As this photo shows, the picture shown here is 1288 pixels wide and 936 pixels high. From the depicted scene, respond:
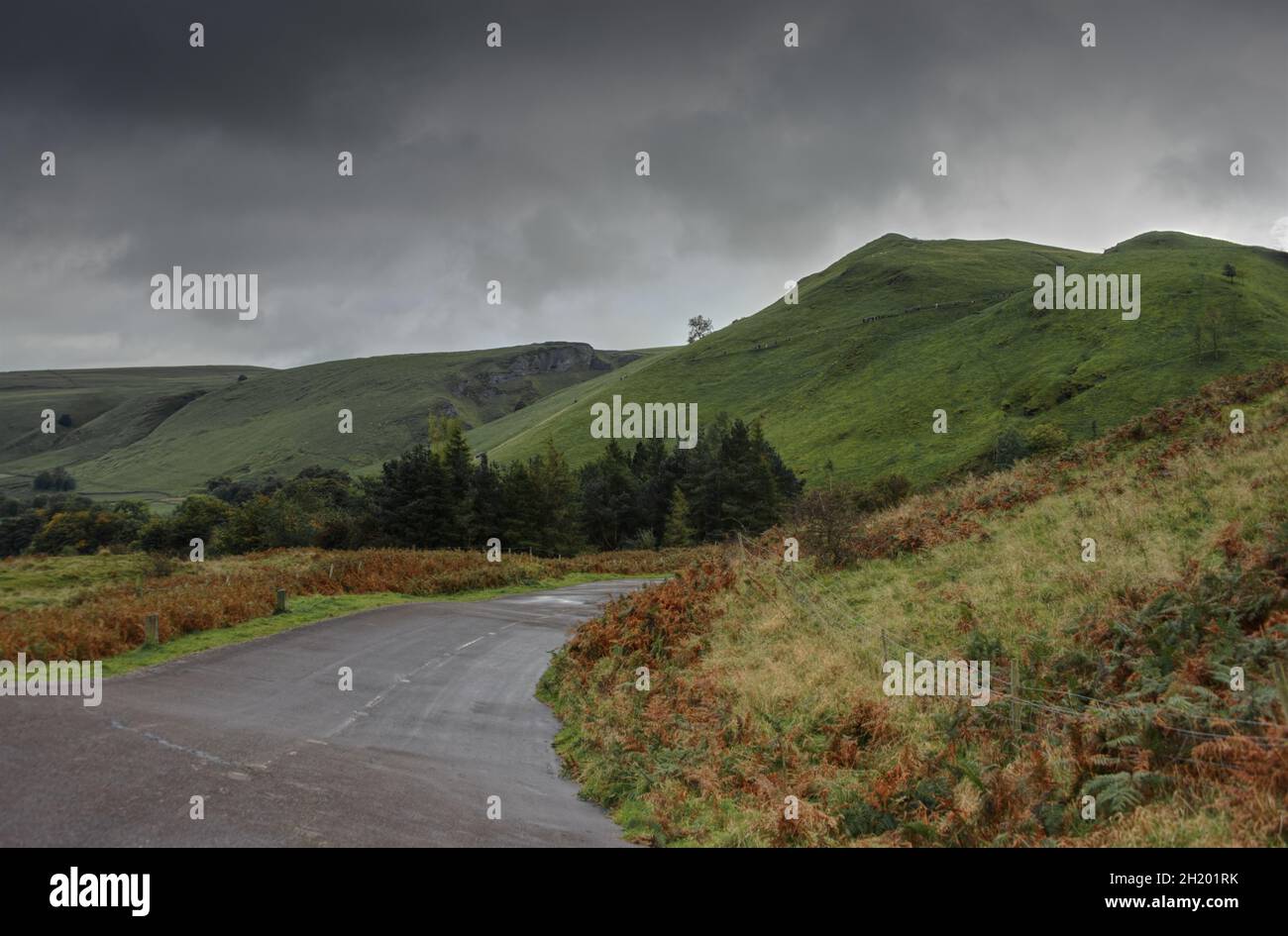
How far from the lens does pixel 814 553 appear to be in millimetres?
21828

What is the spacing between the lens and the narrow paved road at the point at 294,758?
7945mm

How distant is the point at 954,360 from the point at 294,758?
363 feet

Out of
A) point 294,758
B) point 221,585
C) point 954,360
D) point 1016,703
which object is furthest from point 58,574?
point 954,360

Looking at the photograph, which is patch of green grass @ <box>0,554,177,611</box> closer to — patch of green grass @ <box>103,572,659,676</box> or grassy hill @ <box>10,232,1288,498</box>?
patch of green grass @ <box>103,572,659,676</box>

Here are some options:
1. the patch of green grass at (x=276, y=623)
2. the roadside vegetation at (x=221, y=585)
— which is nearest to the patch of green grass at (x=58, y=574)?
the roadside vegetation at (x=221, y=585)

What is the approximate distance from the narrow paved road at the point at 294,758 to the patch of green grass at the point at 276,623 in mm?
818

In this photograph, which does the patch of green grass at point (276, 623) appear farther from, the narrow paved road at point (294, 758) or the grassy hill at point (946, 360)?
the grassy hill at point (946, 360)

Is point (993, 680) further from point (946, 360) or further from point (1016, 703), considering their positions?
point (946, 360)

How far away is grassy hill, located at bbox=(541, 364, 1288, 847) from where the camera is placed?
24.3ft

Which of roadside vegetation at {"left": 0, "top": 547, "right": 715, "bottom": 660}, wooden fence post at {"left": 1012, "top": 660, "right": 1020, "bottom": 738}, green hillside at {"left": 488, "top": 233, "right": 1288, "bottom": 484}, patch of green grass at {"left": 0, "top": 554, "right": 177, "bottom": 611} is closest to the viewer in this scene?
wooden fence post at {"left": 1012, "top": 660, "right": 1020, "bottom": 738}

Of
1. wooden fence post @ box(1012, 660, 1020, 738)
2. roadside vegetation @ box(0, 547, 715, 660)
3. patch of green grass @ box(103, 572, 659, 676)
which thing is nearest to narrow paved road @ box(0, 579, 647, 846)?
patch of green grass @ box(103, 572, 659, 676)

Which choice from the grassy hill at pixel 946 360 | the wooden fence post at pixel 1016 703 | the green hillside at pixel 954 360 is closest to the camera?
the wooden fence post at pixel 1016 703

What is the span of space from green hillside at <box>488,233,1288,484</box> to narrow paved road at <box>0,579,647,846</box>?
211ft
